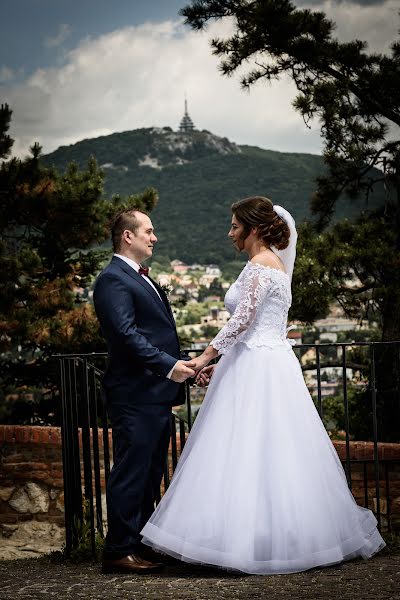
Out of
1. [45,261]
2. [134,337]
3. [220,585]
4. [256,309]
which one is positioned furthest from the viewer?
[45,261]

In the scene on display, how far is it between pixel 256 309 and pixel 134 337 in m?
0.55

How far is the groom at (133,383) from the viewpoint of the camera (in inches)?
137

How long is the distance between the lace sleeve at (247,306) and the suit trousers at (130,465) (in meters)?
0.36

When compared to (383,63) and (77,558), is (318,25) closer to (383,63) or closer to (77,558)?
(383,63)

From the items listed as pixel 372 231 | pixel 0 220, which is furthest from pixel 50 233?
pixel 372 231

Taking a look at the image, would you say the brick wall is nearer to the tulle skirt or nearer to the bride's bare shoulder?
the tulle skirt

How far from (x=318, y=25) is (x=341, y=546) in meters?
7.08

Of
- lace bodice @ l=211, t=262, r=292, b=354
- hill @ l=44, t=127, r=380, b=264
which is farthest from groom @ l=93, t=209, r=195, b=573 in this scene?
hill @ l=44, t=127, r=380, b=264

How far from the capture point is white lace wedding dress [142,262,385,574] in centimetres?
335

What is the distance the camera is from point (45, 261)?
11.5m

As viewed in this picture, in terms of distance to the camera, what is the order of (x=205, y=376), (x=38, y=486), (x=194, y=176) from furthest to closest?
(x=194, y=176) < (x=38, y=486) < (x=205, y=376)

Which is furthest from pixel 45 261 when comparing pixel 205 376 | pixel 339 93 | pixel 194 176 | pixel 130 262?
pixel 194 176

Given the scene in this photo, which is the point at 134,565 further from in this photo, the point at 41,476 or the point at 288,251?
the point at 41,476

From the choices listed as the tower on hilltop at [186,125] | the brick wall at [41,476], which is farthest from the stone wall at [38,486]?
the tower on hilltop at [186,125]
